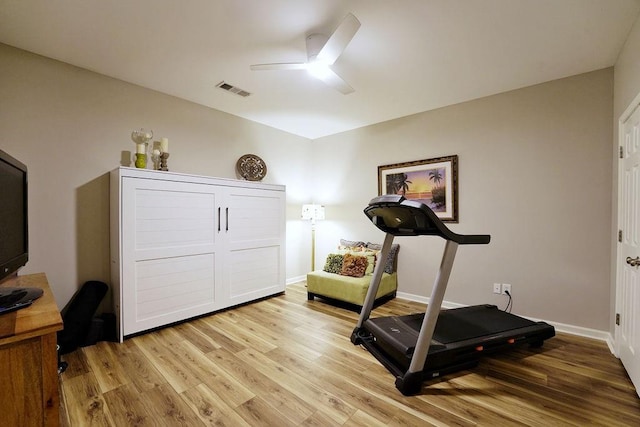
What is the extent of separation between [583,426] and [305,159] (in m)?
4.30

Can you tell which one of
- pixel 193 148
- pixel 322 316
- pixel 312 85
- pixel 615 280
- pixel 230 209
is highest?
pixel 312 85

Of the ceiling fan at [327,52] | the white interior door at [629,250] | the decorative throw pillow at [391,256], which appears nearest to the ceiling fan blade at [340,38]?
the ceiling fan at [327,52]

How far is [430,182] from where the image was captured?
11.9ft

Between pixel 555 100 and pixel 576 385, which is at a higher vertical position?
pixel 555 100

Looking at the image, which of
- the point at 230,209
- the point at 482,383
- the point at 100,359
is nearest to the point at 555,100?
the point at 482,383

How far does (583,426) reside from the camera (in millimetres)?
1548

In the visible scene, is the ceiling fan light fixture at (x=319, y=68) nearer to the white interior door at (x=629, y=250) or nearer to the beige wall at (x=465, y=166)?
the beige wall at (x=465, y=166)

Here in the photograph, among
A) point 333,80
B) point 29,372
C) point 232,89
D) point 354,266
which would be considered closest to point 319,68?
point 333,80

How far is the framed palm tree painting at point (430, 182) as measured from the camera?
344 centimetres

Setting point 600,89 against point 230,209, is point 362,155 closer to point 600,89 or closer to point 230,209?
point 230,209

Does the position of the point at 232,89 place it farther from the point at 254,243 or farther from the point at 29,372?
the point at 29,372

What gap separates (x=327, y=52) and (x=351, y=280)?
2497 millimetres

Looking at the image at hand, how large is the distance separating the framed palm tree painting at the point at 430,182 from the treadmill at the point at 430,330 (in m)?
1.33

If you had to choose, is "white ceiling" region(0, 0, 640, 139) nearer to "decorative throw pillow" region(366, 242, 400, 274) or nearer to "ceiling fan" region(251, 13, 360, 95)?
"ceiling fan" region(251, 13, 360, 95)
